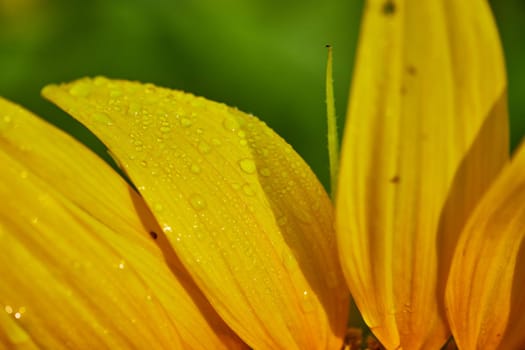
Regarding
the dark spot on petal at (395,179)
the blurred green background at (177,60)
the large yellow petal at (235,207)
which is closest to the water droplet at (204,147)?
the large yellow petal at (235,207)

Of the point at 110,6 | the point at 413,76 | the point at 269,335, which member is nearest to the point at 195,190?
the point at 269,335

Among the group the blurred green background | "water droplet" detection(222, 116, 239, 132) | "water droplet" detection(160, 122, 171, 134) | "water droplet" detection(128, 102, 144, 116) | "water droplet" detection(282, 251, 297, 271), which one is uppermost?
the blurred green background

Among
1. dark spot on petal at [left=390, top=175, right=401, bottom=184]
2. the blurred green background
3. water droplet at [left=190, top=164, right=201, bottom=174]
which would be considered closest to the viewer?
dark spot on petal at [left=390, top=175, right=401, bottom=184]

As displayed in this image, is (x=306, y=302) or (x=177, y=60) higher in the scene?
(x=177, y=60)

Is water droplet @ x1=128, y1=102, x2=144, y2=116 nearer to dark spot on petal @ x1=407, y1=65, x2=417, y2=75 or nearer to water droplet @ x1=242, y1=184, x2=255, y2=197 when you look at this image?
water droplet @ x1=242, y1=184, x2=255, y2=197

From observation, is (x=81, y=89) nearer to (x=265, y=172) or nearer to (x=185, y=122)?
(x=185, y=122)

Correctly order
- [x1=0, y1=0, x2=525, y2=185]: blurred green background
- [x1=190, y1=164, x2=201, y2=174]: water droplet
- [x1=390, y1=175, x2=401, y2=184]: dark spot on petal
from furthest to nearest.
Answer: [x1=0, y1=0, x2=525, y2=185]: blurred green background < [x1=190, y1=164, x2=201, y2=174]: water droplet < [x1=390, y1=175, x2=401, y2=184]: dark spot on petal

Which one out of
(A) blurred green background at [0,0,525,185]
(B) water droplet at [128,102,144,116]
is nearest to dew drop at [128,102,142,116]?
(B) water droplet at [128,102,144,116]

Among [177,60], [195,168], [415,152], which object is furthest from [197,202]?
[177,60]
